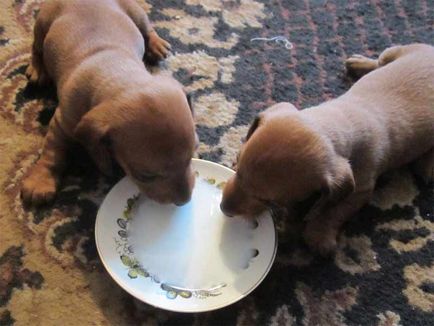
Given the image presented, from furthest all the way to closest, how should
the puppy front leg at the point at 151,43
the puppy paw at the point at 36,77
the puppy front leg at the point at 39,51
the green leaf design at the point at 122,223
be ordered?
the puppy front leg at the point at 151,43 < the puppy paw at the point at 36,77 < the puppy front leg at the point at 39,51 < the green leaf design at the point at 122,223

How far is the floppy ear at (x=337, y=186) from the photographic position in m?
1.73

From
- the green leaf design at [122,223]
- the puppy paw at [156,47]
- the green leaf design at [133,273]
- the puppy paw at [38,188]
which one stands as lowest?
the puppy paw at [38,188]

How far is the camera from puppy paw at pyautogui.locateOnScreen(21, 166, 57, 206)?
201 cm

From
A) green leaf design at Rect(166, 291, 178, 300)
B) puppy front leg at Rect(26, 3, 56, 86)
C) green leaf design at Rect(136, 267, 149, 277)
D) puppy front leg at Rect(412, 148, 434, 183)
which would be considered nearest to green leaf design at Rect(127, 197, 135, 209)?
green leaf design at Rect(136, 267, 149, 277)

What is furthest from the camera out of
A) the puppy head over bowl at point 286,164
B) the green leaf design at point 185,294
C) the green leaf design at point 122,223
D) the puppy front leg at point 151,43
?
the puppy front leg at point 151,43

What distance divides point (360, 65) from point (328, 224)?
0.89 m

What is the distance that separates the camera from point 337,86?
8.38 feet

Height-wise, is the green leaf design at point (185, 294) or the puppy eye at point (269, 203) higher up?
the puppy eye at point (269, 203)

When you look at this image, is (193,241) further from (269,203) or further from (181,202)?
(269,203)

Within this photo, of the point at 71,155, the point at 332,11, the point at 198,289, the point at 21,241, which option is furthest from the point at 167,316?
the point at 332,11

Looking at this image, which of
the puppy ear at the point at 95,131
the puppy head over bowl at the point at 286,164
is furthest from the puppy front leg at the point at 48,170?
the puppy head over bowl at the point at 286,164

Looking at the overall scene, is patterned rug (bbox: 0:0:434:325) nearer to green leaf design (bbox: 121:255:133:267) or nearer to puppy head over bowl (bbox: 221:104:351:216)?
green leaf design (bbox: 121:255:133:267)

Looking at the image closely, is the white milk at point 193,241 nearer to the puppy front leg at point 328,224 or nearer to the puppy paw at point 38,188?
the puppy front leg at point 328,224

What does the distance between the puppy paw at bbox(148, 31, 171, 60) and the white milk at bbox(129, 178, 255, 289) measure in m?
0.76
